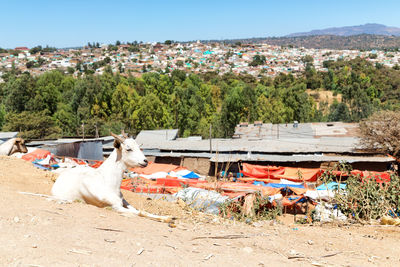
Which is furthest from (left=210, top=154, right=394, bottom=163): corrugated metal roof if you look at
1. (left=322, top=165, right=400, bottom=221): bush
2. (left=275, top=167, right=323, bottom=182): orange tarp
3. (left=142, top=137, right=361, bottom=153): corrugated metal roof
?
(left=322, top=165, right=400, bottom=221): bush

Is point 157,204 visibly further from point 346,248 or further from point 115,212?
point 346,248

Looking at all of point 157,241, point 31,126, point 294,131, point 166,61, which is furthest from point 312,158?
point 166,61

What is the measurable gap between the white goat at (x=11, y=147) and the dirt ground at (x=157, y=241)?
21.5ft

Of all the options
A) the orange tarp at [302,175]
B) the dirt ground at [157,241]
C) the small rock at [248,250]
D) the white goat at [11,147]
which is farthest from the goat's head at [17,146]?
the small rock at [248,250]

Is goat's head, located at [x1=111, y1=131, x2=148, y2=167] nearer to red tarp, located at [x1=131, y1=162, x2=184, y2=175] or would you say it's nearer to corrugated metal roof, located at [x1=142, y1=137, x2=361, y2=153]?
red tarp, located at [x1=131, y1=162, x2=184, y2=175]

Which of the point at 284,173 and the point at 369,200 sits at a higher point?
the point at 369,200

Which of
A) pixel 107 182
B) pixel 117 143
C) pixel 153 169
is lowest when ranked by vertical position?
pixel 153 169

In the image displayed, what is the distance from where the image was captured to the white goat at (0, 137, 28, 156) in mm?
11594

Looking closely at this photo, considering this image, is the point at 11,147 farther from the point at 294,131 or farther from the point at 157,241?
the point at 294,131

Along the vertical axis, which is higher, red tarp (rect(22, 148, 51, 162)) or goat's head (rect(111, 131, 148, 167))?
goat's head (rect(111, 131, 148, 167))

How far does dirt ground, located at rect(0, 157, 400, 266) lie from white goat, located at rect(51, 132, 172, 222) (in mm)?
256

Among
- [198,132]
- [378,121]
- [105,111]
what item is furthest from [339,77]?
[378,121]

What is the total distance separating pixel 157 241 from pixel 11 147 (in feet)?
32.2

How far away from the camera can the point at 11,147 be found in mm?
11914
